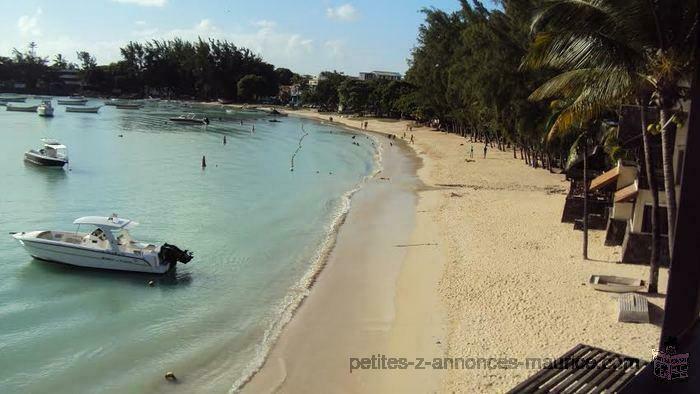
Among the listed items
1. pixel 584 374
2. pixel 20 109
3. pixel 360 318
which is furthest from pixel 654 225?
pixel 20 109

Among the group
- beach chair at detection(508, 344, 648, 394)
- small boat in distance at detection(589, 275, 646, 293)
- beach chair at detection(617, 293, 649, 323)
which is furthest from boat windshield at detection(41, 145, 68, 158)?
beach chair at detection(508, 344, 648, 394)

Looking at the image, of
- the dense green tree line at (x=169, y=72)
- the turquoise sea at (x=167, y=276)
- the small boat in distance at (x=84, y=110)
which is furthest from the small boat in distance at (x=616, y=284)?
the dense green tree line at (x=169, y=72)

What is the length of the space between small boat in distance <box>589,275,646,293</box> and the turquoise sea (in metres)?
9.91

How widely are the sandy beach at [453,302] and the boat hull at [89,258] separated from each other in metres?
7.13

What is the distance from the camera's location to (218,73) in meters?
182

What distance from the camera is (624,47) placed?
1416cm

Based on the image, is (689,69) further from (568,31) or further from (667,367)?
(667,367)

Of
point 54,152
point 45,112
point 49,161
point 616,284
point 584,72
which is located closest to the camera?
point 584,72

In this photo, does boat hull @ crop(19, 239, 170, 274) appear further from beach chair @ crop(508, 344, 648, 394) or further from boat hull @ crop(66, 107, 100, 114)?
boat hull @ crop(66, 107, 100, 114)

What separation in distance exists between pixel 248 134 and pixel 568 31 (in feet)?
268

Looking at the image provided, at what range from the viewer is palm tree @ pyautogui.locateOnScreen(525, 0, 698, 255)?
1295 centimetres

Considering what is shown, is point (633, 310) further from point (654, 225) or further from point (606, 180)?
point (606, 180)

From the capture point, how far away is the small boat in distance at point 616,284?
17.4 m

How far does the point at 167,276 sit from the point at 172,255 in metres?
0.86
